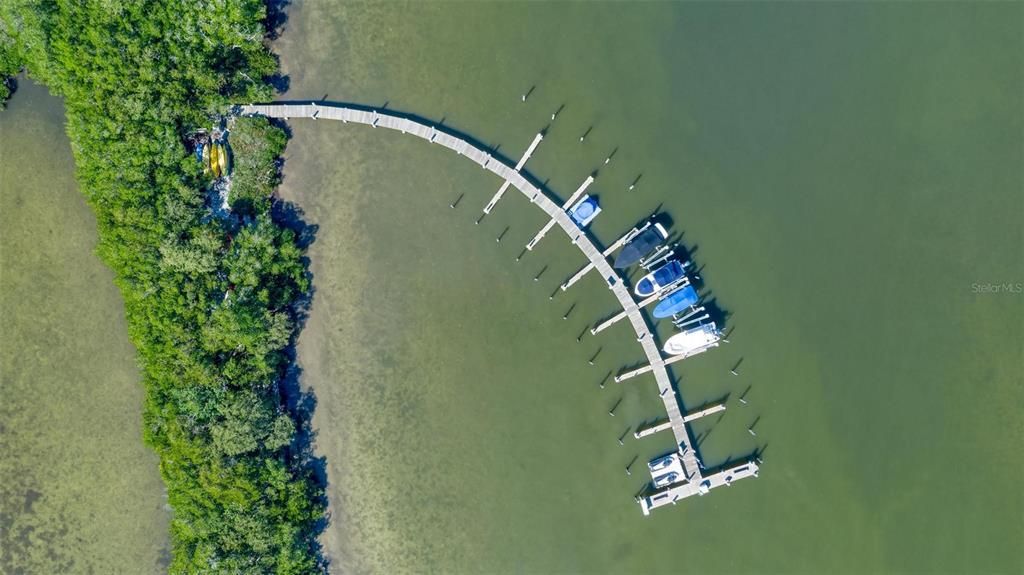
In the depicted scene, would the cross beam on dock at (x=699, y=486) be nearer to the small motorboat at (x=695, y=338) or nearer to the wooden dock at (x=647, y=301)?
the small motorboat at (x=695, y=338)

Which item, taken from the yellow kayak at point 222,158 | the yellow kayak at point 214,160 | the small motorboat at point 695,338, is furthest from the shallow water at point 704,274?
the yellow kayak at point 214,160

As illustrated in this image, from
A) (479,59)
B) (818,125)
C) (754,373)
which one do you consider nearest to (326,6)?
(479,59)

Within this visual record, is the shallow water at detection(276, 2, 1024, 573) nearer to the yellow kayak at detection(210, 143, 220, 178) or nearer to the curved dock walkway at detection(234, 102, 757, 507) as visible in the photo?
the curved dock walkway at detection(234, 102, 757, 507)

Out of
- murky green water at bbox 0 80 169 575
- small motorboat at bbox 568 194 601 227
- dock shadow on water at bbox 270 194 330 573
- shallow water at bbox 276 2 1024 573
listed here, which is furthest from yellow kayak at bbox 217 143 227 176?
small motorboat at bbox 568 194 601 227

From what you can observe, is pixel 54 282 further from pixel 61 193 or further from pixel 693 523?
pixel 693 523

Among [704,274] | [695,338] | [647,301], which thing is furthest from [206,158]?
[695,338]

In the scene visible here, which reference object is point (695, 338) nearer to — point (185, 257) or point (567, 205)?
point (567, 205)
